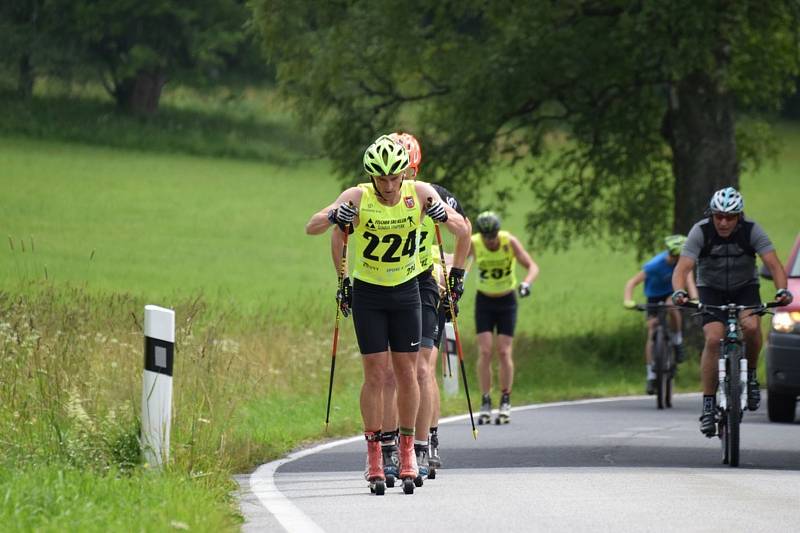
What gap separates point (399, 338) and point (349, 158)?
16.1 m

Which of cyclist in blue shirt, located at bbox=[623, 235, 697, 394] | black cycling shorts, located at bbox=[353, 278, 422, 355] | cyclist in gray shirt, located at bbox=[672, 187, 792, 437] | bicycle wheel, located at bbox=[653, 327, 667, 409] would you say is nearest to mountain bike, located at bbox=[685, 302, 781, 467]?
cyclist in gray shirt, located at bbox=[672, 187, 792, 437]

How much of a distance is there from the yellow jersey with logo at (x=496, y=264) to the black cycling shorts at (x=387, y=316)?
623 centimetres

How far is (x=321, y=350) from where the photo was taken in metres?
21.3

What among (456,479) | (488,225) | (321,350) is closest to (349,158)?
(321,350)

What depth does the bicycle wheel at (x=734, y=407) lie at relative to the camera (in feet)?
42.0

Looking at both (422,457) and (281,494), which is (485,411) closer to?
(422,457)

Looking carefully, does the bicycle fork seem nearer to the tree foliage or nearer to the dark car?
the dark car

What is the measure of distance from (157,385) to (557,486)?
2.49 m

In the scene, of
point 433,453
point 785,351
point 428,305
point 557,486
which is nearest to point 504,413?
point 785,351

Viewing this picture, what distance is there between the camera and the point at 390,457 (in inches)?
443

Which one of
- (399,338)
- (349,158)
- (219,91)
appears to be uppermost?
(219,91)

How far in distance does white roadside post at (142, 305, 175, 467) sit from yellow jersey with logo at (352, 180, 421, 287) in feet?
3.83

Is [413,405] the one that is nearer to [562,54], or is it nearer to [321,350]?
[321,350]

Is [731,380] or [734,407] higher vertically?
[731,380]
